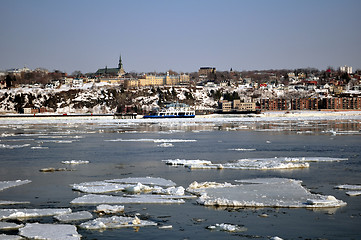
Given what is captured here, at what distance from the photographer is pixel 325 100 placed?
6265 inches

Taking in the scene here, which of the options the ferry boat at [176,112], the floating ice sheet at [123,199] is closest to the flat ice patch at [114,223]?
the floating ice sheet at [123,199]

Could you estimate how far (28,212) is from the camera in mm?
15133

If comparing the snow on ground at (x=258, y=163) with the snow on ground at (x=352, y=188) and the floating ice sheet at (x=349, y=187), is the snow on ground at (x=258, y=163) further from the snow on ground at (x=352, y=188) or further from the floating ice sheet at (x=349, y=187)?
the snow on ground at (x=352, y=188)

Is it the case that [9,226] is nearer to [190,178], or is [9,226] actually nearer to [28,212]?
[28,212]

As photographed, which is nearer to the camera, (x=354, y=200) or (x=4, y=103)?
(x=354, y=200)

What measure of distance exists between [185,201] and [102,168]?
30.0 ft

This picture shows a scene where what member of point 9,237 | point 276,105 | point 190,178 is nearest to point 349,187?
point 190,178

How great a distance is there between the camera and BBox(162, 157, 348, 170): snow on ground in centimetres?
2402

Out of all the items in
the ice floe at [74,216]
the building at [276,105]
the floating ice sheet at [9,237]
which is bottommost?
the floating ice sheet at [9,237]

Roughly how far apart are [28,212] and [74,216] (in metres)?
1.55

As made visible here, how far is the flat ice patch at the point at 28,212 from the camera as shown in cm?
1483

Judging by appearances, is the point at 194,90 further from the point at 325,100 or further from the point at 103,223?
the point at 103,223

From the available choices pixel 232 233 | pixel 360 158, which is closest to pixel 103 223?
pixel 232 233

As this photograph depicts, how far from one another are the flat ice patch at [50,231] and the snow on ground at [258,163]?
11335mm
